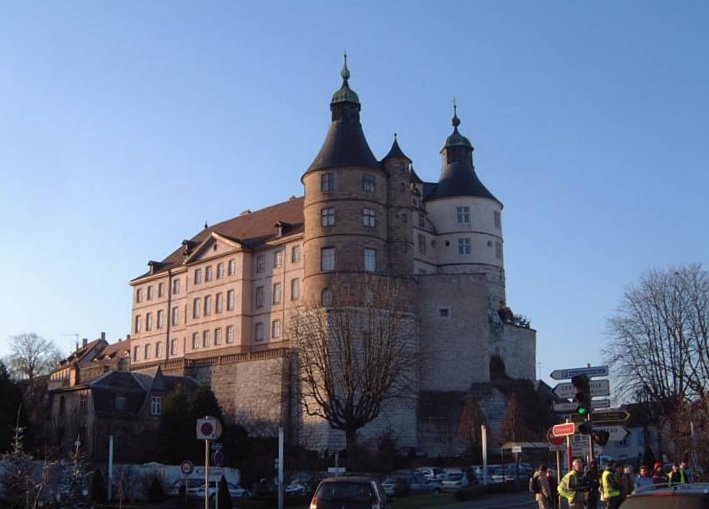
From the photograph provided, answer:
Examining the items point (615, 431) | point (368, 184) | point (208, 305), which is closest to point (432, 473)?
point (368, 184)

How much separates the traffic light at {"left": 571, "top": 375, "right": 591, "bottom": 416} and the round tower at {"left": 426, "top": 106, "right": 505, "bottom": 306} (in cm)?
5222

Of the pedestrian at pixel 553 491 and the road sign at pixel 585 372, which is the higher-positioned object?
the road sign at pixel 585 372

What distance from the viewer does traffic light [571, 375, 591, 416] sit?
19847 mm

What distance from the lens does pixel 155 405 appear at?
64438 millimetres

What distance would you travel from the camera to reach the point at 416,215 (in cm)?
7269

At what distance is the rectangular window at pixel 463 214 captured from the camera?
244 feet

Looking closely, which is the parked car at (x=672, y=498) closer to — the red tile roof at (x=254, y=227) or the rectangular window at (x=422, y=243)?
the rectangular window at (x=422, y=243)

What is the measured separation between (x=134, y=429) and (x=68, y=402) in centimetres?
516

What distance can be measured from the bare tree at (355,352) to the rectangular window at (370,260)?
6.02ft

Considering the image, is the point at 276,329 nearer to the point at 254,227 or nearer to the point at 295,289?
the point at 295,289

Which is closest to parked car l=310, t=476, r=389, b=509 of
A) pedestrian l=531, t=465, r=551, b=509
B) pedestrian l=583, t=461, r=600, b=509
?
pedestrian l=583, t=461, r=600, b=509

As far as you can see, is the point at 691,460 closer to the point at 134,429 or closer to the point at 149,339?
the point at 134,429

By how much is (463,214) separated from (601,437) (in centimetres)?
5547

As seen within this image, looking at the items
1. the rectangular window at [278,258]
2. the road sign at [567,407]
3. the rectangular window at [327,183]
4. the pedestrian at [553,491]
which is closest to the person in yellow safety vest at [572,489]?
the road sign at [567,407]
